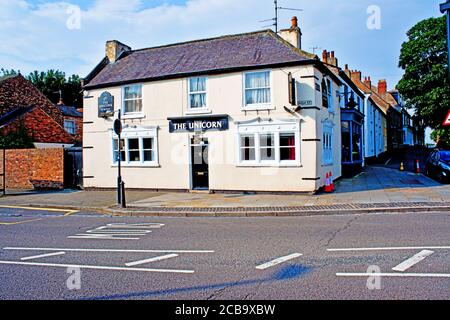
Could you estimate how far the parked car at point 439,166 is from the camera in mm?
18297

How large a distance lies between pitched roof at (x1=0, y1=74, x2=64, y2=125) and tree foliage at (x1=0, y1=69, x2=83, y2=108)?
15785mm

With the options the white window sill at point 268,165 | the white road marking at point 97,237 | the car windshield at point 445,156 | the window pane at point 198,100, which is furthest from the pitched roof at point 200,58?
the white road marking at point 97,237

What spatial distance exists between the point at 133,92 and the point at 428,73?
27606mm

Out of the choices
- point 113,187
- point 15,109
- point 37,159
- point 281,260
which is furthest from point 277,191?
point 15,109

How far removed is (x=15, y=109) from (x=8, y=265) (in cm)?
2934

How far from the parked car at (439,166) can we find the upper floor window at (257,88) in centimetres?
908

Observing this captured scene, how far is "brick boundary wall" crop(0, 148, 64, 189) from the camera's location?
71.6ft

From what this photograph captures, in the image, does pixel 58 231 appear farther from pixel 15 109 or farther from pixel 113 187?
pixel 15 109

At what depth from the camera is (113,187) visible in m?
20.1

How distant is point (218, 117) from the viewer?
17531 millimetres

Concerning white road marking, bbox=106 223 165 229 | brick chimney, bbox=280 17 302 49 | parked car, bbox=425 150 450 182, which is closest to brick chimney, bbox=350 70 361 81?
parked car, bbox=425 150 450 182

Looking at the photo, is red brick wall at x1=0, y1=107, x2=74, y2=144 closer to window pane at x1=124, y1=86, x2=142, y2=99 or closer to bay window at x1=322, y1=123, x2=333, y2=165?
window pane at x1=124, y1=86, x2=142, y2=99

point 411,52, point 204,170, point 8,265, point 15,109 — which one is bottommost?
point 8,265

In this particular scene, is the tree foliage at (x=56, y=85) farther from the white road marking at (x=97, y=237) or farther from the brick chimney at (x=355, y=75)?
the white road marking at (x=97, y=237)
